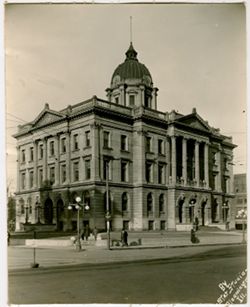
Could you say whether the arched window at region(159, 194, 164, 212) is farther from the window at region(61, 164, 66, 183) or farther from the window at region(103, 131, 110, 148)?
the window at region(61, 164, 66, 183)

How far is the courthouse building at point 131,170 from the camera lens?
2600cm

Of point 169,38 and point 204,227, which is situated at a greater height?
point 169,38

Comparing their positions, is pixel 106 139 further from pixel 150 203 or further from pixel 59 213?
pixel 150 203

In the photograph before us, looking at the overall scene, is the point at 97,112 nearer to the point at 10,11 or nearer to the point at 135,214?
the point at 135,214

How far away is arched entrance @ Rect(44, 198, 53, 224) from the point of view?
26.1 m

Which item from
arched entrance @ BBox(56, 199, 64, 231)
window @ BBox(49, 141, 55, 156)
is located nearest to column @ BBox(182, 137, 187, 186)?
arched entrance @ BBox(56, 199, 64, 231)

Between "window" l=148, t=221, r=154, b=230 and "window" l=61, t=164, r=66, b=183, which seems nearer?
"window" l=61, t=164, r=66, b=183

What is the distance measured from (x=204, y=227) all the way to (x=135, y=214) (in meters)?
5.26

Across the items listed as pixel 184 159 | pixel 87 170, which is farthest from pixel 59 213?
pixel 184 159

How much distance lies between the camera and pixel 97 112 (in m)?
29.0

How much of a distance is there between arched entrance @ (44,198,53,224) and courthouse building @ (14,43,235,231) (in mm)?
82

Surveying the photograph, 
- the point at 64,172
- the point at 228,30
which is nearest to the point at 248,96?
the point at 228,30

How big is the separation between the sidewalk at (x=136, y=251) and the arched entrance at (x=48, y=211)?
3.19 m

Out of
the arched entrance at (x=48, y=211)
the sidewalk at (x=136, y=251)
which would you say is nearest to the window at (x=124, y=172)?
the sidewalk at (x=136, y=251)
